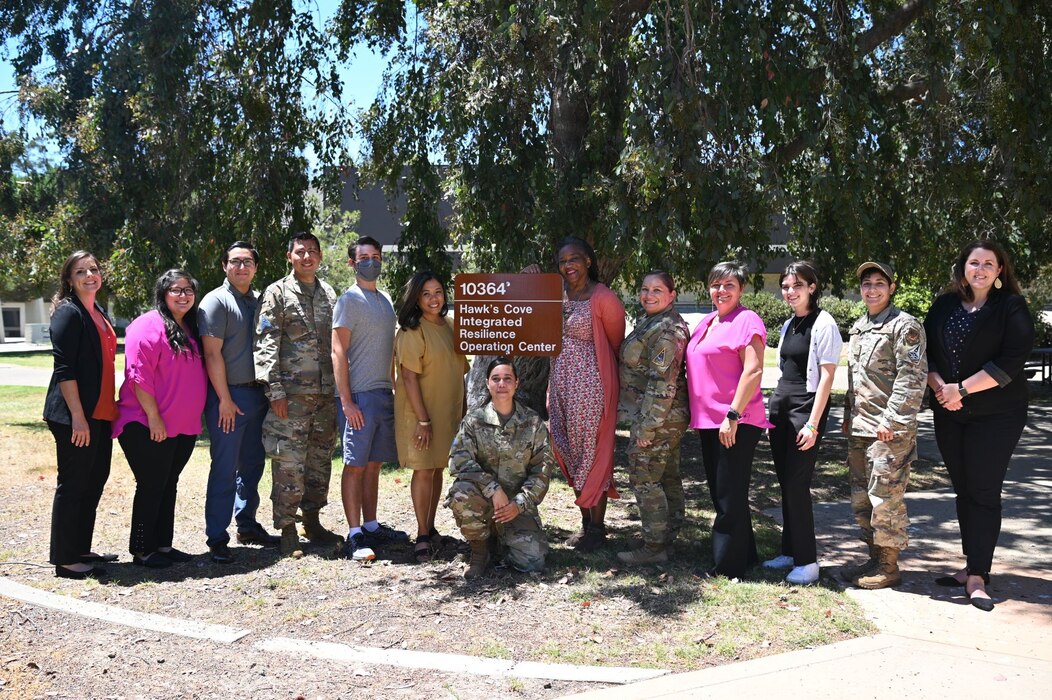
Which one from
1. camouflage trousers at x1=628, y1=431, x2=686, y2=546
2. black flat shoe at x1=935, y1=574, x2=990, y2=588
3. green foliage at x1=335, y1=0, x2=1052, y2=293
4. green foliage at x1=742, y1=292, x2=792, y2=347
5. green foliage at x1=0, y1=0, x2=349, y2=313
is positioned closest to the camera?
black flat shoe at x1=935, y1=574, x2=990, y2=588

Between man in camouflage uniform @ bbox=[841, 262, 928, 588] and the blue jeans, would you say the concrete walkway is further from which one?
the blue jeans

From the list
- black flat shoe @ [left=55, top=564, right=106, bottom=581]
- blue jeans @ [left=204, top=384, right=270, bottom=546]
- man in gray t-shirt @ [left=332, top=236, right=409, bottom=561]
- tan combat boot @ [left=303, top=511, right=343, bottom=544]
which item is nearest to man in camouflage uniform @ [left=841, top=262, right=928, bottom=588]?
man in gray t-shirt @ [left=332, top=236, right=409, bottom=561]

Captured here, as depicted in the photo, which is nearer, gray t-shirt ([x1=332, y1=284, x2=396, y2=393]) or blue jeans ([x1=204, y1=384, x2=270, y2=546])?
gray t-shirt ([x1=332, y1=284, x2=396, y2=393])

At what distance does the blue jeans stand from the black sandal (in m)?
1.24

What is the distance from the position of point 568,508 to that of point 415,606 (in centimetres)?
266

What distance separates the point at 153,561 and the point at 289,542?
83 cm

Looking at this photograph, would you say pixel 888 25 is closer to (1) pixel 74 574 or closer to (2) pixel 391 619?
(2) pixel 391 619

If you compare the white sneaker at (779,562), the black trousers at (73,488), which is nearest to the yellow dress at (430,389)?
the black trousers at (73,488)

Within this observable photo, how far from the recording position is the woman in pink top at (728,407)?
17.0ft

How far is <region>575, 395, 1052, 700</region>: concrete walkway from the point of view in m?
3.86

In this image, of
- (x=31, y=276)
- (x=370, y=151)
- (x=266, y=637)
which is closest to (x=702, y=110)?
(x=266, y=637)

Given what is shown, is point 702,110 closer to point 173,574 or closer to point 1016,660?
point 1016,660

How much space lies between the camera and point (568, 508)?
7.47m

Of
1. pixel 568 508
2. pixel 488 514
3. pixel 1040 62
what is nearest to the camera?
pixel 488 514
